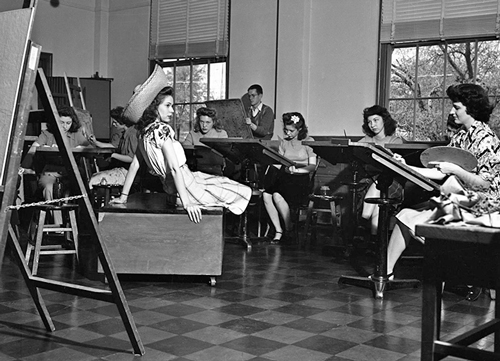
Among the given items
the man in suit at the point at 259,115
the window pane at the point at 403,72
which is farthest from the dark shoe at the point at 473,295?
the man in suit at the point at 259,115

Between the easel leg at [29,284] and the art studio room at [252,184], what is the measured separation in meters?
0.01

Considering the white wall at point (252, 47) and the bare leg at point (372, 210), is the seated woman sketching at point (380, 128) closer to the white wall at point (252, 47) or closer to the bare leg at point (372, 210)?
the bare leg at point (372, 210)

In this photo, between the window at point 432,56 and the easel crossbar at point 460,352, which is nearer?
the easel crossbar at point 460,352

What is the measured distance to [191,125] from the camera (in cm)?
1010

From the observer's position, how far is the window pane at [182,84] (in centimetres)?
1023

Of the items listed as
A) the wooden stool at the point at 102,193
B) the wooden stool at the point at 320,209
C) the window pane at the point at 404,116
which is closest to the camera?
the wooden stool at the point at 102,193

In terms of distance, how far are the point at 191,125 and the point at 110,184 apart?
333 cm

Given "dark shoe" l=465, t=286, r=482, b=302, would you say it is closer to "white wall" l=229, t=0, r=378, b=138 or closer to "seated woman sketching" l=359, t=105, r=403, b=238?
"seated woman sketching" l=359, t=105, r=403, b=238

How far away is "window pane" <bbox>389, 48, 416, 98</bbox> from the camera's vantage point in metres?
7.96

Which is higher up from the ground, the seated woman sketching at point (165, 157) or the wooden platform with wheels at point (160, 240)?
the seated woman sketching at point (165, 157)

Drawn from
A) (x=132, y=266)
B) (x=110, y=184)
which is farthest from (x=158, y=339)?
(x=110, y=184)

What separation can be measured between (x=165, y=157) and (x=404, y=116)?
3854 millimetres

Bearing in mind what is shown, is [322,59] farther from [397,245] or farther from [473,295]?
[473,295]

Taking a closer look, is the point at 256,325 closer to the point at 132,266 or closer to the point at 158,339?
the point at 158,339
